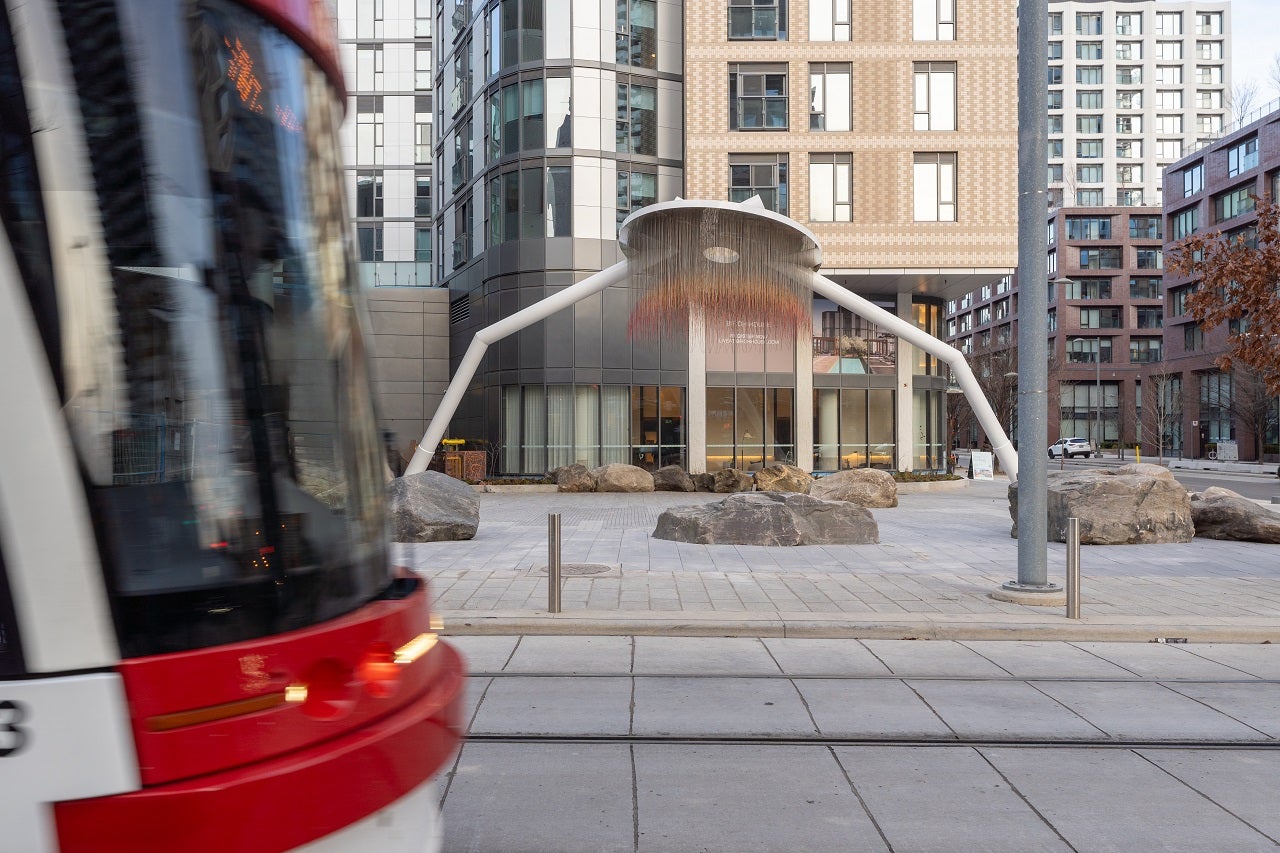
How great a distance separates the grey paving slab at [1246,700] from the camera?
5.51 m

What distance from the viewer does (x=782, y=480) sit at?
2188 centimetres

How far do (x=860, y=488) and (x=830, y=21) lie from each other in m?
19.0

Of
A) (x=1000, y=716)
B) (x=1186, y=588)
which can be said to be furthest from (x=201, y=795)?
(x=1186, y=588)

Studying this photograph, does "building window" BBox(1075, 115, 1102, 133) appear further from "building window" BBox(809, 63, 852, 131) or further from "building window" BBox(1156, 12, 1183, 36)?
"building window" BBox(809, 63, 852, 131)

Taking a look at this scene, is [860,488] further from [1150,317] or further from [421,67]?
[1150,317]

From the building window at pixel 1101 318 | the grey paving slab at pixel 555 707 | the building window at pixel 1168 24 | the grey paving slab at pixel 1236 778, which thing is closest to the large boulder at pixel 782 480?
the grey paving slab at pixel 555 707

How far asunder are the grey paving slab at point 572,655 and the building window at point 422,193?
132 ft

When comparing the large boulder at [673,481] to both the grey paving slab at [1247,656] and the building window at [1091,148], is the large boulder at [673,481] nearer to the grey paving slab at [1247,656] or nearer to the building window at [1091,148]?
the grey paving slab at [1247,656]

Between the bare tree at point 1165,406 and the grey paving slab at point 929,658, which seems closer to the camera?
the grey paving slab at point 929,658

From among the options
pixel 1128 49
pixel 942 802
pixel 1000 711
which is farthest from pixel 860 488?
pixel 1128 49

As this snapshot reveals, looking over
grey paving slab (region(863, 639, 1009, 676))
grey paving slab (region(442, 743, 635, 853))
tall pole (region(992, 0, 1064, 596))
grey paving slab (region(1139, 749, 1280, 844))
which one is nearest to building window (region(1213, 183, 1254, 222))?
tall pole (region(992, 0, 1064, 596))

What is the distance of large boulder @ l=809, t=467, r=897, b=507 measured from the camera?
19.5 metres

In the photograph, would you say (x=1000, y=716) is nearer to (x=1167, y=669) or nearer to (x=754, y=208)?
(x=1167, y=669)

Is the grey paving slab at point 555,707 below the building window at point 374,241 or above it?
below
